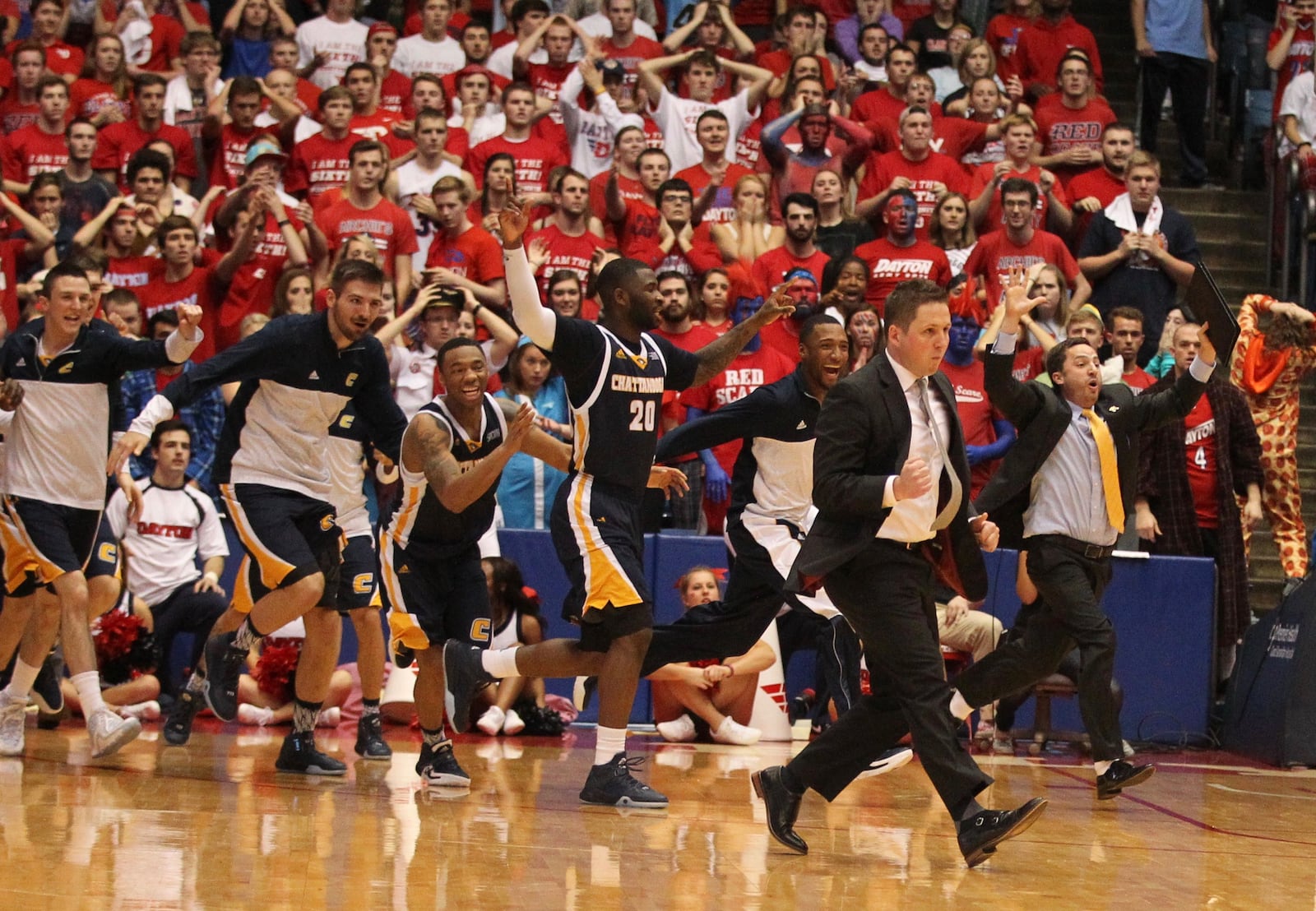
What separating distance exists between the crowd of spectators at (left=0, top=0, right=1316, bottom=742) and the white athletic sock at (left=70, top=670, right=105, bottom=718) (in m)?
2.89

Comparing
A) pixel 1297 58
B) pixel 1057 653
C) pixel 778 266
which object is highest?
pixel 1297 58

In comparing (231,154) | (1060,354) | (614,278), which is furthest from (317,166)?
(1060,354)

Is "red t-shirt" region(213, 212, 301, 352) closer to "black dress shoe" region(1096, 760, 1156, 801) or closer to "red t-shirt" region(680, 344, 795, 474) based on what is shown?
"red t-shirt" region(680, 344, 795, 474)

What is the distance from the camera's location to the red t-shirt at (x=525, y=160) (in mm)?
13336

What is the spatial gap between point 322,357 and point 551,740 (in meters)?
2.96

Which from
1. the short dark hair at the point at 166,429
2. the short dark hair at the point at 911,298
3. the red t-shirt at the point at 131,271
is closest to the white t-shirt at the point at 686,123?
the red t-shirt at the point at 131,271

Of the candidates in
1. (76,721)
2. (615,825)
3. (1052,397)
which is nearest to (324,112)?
(76,721)

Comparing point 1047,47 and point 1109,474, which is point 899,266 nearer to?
point 1047,47

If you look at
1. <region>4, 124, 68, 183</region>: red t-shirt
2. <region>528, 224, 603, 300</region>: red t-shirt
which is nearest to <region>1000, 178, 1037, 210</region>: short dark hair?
<region>528, 224, 603, 300</region>: red t-shirt

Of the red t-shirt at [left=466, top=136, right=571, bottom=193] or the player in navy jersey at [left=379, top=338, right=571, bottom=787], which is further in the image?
the red t-shirt at [left=466, top=136, right=571, bottom=193]

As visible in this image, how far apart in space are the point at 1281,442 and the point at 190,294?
750cm

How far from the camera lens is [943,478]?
616 cm

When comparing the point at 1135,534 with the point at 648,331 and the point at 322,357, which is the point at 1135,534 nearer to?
the point at 648,331

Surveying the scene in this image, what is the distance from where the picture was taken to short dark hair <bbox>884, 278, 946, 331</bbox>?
6156 mm
